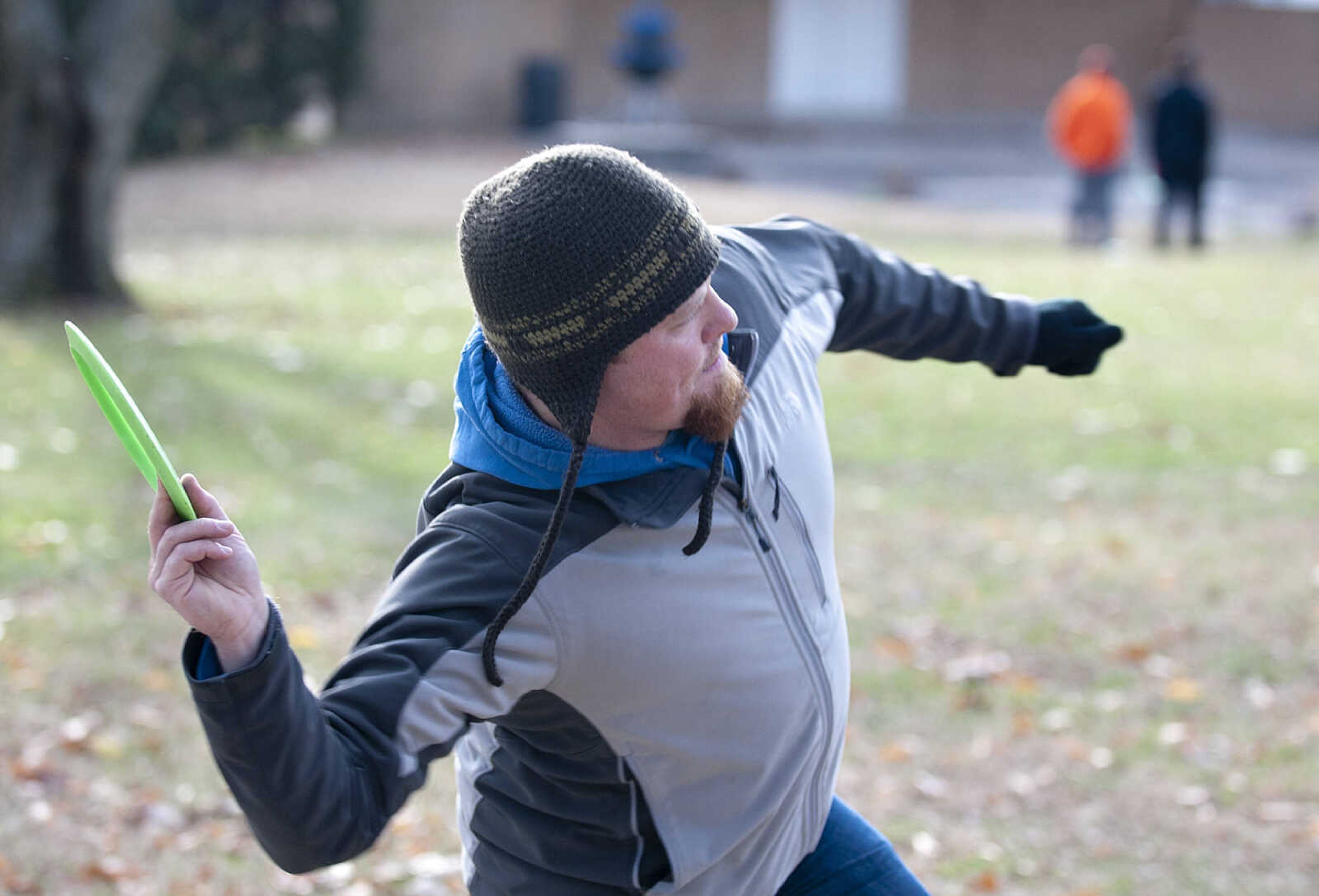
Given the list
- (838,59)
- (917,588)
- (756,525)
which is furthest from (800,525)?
(838,59)

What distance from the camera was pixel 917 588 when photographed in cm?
633

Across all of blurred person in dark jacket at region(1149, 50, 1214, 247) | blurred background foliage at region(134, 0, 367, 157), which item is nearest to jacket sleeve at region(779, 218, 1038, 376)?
blurred person in dark jacket at region(1149, 50, 1214, 247)

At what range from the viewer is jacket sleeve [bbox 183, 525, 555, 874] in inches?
74.7

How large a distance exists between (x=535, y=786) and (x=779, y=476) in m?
0.61

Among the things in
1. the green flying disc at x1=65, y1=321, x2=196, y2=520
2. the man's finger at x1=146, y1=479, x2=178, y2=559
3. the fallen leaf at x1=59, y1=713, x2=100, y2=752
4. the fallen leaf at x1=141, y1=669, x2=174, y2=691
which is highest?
the green flying disc at x1=65, y1=321, x2=196, y2=520

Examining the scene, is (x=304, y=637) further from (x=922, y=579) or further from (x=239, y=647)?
(x=239, y=647)

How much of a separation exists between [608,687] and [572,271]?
1.93ft

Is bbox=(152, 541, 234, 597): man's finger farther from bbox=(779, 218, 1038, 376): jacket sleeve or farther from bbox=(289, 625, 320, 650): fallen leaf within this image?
bbox=(289, 625, 320, 650): fallen leaf

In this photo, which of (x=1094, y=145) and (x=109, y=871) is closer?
(x=109, y=871)

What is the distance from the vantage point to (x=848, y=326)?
3074mm

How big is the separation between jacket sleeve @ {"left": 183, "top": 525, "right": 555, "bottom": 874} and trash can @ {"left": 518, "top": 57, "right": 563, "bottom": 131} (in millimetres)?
25623

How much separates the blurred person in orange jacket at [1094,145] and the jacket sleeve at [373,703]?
54.8ft

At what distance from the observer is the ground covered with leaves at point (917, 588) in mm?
4383

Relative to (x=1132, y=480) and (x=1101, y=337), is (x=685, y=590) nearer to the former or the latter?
(x=1101, y=337)
